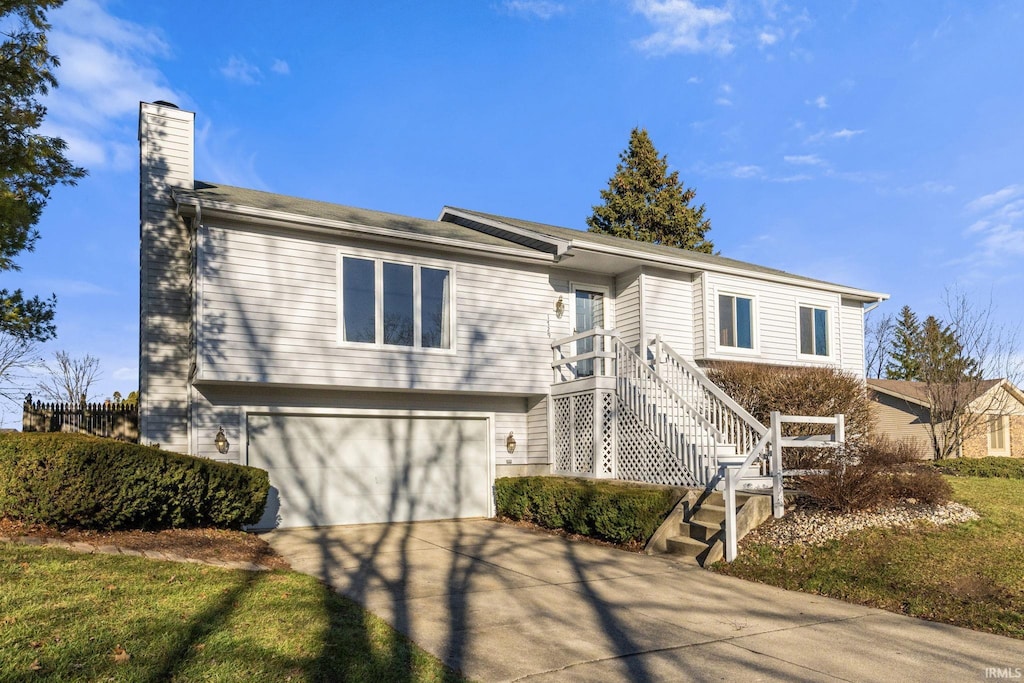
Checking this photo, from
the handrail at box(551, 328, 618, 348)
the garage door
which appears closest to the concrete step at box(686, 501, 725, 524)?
the handrail at box(551, 328, 618, 348)

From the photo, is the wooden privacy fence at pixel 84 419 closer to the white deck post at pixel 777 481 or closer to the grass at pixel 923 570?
the grass at pixel 923 570

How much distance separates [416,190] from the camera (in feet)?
98.2

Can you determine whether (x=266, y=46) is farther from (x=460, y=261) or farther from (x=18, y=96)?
(x=460, y=261)

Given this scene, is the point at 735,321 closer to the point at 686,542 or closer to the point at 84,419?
the point at 686,542

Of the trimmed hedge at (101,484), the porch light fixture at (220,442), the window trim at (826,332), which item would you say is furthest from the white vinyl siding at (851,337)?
the trimmed hedge at (101,484)

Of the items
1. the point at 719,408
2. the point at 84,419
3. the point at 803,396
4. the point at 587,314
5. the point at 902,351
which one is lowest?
the point at 84,419

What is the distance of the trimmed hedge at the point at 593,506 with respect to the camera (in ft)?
32.7

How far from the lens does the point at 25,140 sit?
507 inches

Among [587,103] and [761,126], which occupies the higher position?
[587,103]

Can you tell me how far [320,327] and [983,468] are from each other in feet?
52.8

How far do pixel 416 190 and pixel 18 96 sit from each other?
1796cm

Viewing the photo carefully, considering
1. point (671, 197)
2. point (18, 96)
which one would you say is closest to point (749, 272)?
point (18, 96)

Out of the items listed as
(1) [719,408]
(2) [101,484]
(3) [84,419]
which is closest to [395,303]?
(2) [101,484]

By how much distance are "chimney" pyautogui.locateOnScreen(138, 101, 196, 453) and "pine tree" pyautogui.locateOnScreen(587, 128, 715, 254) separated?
81.7ft
